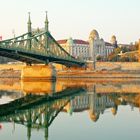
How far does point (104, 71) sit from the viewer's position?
8956 cm

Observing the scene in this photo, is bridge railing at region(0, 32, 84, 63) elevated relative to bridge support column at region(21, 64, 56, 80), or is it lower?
elevated

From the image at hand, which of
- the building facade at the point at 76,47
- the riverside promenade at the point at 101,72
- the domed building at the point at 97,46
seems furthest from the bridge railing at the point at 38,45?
the domed building at the point at 97,46

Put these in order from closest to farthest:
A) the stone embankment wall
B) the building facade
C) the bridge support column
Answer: the bridge support column < the stone embankment wall < the building facade

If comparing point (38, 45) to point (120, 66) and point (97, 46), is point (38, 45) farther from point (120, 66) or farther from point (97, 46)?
point (97, 46)

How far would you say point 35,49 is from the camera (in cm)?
6756

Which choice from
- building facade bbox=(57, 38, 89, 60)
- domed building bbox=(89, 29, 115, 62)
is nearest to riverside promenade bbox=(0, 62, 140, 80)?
building facade bbox=(57, 38, 89, 60)

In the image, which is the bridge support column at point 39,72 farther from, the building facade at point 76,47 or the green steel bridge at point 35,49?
the building facade at point 76,47

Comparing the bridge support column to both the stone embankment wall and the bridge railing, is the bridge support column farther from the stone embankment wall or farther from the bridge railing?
the stone embankment wall

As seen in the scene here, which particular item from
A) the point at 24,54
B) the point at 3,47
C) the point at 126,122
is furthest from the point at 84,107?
the point at 24,54

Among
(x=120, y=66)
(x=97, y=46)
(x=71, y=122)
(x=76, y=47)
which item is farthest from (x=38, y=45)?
(x=97, y=46)

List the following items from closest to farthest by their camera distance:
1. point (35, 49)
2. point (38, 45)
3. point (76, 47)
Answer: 1. point (35, 49)
2. point (38, 45)
3. point (76, 47)

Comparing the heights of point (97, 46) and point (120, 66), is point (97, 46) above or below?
above

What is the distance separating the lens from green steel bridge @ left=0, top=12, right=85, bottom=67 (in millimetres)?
54900

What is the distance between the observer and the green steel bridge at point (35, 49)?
54900 millimetres
